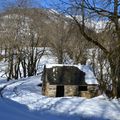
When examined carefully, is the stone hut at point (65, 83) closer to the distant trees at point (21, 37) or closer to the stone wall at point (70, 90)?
the stone wall at point (70, 90)

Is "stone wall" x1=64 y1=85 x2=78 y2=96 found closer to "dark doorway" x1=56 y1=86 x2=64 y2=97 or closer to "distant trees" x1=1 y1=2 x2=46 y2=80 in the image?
"dark doorway" x1=56 y1=86 x2=64 y2=97

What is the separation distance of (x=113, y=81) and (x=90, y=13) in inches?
243

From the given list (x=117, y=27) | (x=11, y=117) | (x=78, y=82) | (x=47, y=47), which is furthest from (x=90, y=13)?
(x=47, y=47)

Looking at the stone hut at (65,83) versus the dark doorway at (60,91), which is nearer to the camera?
the stone hut at (65,83)

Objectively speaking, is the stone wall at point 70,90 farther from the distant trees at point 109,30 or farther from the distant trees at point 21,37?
the distant trees at point 21,37

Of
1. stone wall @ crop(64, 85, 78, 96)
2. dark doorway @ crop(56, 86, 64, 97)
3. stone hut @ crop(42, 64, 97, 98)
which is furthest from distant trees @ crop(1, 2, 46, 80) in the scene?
stone wall @ crop(64, 85, 78, 96)

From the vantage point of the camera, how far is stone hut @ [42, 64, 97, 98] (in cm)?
3151

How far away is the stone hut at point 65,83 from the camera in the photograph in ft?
103

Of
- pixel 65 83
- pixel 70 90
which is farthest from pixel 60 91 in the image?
pixel 70 90

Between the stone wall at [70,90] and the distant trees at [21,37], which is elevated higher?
the distant trees at [21,37]

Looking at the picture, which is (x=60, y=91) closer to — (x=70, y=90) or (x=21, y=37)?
(x=70, y=90)

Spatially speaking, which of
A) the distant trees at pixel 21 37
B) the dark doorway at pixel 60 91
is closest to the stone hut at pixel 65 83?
the dark doorway at pixel 60 91

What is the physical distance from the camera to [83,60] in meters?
Result: 46.2

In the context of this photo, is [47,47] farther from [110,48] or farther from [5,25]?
[110,48]
